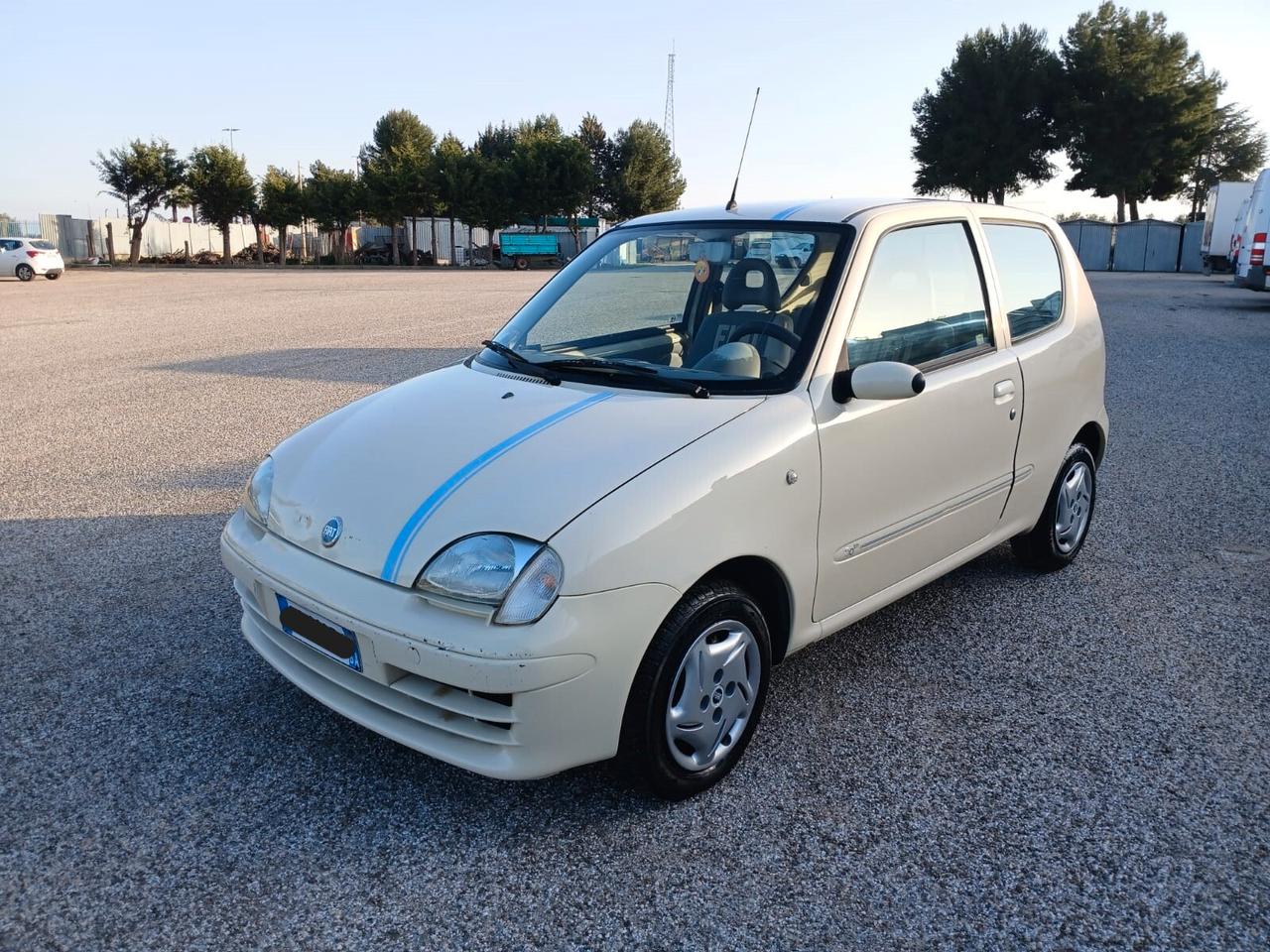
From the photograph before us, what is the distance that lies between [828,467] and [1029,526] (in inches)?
69.6

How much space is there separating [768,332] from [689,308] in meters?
0.57

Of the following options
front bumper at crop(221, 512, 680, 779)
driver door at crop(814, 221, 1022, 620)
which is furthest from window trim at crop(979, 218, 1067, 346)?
front bumper at crop(221, 512, 680, 779)

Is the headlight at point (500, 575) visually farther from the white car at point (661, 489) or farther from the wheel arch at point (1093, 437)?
the wheel arch at point (1093, 437)

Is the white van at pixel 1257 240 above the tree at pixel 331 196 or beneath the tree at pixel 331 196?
beneath

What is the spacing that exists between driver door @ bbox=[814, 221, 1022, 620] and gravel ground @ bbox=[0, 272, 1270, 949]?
20.9 inches

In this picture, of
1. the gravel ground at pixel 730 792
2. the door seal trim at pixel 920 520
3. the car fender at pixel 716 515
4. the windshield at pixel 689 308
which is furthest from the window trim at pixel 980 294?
the gravel ground at pixel 730 792

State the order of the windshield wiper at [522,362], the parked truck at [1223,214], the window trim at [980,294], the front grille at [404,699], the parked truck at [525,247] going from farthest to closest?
the parked truck at [525,247], the parked truck at [1223,214], the windshield wiper at [522,362], the window trim at [980,294], the front grille at [404,699]

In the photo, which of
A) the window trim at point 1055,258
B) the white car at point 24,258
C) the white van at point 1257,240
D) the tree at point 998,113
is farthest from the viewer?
the tree at point 998,113

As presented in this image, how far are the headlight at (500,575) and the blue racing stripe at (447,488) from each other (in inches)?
4.0

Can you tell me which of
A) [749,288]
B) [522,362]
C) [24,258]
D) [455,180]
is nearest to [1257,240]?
[749,288]

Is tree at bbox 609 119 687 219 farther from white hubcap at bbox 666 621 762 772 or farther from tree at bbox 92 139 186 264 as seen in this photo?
white hubcap at bbox 666 621 762 772

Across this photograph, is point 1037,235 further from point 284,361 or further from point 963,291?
point 284,361

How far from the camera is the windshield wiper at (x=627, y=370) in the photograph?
3.06 meters

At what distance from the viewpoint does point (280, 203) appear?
5931 centimetres
